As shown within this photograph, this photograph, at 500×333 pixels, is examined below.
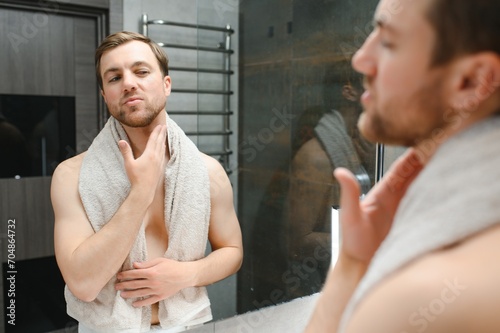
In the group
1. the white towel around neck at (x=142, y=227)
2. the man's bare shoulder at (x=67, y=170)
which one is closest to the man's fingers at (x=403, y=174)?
the white towel around neck at (x=142, y=227)

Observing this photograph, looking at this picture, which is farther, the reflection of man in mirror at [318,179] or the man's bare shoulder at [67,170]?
the reflection of man in mirror at [318,179]

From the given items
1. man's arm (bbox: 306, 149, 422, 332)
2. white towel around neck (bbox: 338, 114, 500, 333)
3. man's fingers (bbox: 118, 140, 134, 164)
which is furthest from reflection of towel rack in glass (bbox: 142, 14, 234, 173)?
white towel around neck (bbox: 338, 114, 500, 333)

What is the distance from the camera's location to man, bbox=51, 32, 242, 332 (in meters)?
0.79

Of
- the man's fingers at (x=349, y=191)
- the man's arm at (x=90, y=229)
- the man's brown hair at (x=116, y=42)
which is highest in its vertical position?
the man's brown hair at (x=116, y=42)

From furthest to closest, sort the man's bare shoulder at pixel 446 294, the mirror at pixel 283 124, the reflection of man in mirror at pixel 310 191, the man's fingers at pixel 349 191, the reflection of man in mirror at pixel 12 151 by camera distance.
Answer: the reflection of man in mirror at pixel 310 191 < the mirror at pixel 283 124 < the reflection of man in mirror at pixel 12 151 < the man's fingers at pixel 349 191 < the man's bare shoulder at pixel 446 294

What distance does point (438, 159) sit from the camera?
1.39 ft

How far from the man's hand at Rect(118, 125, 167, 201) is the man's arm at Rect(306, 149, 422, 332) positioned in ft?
1.32

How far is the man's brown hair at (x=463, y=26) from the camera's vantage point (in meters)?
0.38

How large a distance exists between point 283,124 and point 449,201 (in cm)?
73

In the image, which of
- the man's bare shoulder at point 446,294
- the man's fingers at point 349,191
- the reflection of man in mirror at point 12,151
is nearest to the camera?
the man's bare shoulder at point 446,294

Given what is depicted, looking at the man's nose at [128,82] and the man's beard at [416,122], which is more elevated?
the man's nose at [128,82]

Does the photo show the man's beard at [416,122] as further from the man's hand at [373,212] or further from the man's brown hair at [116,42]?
Answer: the man's brown hair at [116,42]

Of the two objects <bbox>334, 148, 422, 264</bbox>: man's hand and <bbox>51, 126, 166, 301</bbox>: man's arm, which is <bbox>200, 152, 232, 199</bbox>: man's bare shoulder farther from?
<bbox>334, 148, 422, 264</bbox>: man's hand

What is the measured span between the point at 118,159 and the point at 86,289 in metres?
0.25
